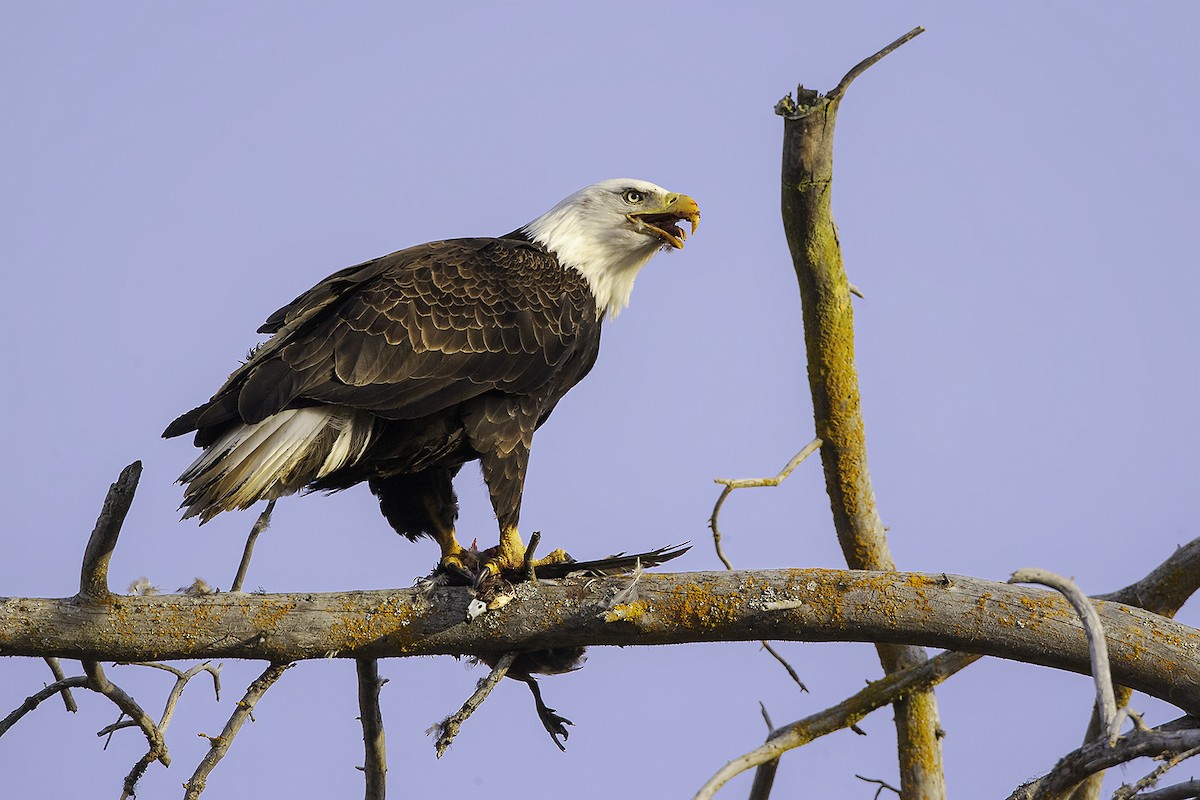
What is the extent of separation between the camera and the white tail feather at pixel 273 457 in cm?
482

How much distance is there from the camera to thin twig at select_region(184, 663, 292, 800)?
13.1 feet

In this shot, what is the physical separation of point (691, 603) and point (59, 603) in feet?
6.46

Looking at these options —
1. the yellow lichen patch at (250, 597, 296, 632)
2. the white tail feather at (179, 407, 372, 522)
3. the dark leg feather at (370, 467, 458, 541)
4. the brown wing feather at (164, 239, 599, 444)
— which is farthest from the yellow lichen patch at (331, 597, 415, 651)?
the dark leg feather at (370, 467, 458, 541)

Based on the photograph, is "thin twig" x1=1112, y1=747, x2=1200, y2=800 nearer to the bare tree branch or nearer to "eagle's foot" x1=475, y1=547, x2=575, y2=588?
the bare tree branch

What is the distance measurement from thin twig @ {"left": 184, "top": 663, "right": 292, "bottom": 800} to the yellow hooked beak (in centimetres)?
307

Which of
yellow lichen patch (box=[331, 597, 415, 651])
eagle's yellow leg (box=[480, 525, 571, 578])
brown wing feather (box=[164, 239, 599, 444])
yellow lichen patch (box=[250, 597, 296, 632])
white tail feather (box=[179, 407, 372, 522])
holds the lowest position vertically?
yellow lichen patch (box=[331, 597, 415, 651])

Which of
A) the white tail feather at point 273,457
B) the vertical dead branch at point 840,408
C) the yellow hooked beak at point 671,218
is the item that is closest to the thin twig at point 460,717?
the white tail feather at point 273,457

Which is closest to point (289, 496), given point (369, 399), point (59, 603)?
point (369, 399)

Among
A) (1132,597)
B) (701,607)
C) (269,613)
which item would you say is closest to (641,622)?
(701,607)

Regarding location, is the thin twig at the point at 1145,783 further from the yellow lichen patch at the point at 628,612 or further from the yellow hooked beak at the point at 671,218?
the yellow hooked beak at the point at 671,218

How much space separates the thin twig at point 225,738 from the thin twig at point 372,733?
0.47 m

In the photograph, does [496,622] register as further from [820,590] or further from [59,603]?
[59,603]

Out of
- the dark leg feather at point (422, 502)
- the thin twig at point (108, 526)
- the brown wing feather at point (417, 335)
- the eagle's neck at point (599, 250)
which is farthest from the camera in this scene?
the eagle's neck at point (599, 250)

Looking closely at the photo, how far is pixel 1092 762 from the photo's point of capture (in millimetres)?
3172
